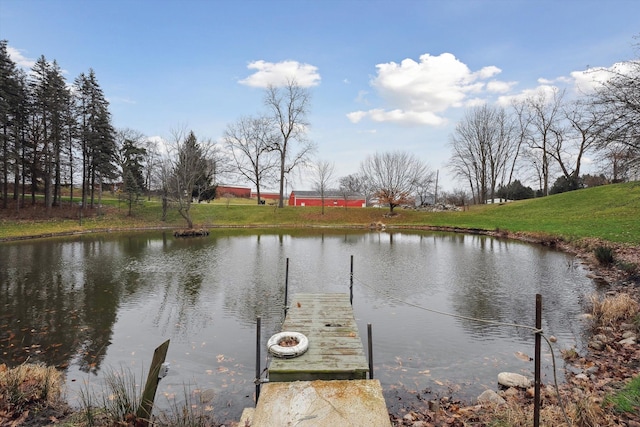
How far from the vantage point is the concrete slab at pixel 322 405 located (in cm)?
370

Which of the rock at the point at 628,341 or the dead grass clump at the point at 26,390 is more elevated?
the rock at the point at 628,341

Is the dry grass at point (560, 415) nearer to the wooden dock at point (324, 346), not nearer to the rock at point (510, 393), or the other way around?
the rock at point (510, 393)

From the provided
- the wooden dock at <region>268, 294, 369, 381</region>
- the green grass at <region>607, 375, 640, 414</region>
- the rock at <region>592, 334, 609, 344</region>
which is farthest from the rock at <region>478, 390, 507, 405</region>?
the rock at <region>592, 334, 609, 344</region>

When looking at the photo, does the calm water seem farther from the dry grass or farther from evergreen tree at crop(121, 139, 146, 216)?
evergreen tree at crop(121, 139, 146, 216)

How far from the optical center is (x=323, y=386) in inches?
176

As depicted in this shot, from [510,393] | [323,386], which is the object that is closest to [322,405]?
[323,386]

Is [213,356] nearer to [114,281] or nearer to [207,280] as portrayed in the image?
[207,280]

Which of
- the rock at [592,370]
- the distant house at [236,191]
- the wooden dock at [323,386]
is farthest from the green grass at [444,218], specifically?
the distant house at [236,191]

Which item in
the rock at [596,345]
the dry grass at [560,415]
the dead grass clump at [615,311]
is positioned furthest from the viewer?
the dead grass clump at [615,311]

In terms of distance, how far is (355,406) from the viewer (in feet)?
13.0

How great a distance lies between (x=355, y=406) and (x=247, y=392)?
2.37m

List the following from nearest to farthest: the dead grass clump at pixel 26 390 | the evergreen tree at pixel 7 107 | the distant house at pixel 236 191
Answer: the dead grass clump at pixel 26 390, the evergreen tree at pixel 7 107, the distant house at pixel 236 191

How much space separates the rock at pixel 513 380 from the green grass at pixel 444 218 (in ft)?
53.0

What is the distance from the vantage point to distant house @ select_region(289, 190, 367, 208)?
63.1 m
